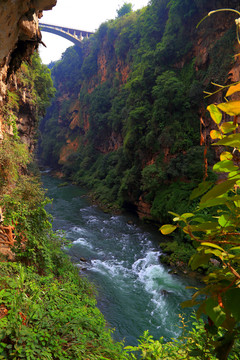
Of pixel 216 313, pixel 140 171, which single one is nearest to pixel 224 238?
pixel 216 313

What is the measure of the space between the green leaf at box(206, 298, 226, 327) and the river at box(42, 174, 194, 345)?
12.8 ft

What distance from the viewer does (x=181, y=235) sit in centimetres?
1040

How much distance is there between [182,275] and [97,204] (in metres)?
10.6

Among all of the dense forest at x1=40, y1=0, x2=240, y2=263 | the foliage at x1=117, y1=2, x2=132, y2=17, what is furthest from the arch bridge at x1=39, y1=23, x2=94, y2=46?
the dense forest at x1=40, y1=0, x2=240, y2=263

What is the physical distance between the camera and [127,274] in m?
A: 8.34

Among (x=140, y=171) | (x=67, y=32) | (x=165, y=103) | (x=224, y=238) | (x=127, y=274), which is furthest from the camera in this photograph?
(x=67, y=32)

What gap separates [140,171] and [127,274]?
27.8ft

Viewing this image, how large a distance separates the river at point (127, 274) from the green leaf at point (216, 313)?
12.8 feet

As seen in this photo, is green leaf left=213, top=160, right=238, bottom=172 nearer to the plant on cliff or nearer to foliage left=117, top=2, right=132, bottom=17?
the plant on cliff

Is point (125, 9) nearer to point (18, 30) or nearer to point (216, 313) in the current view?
point (18, 30)

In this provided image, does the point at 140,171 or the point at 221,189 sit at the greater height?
the point at 221,189

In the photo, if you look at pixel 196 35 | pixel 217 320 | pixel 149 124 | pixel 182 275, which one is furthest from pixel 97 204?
pixel 217 320

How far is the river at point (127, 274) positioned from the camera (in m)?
5.93

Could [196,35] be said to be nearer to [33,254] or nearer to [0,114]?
[0,114]
